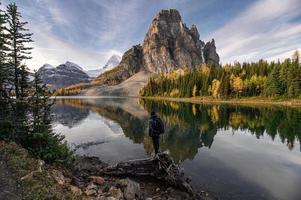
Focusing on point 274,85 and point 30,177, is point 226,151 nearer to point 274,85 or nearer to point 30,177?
point 30,177

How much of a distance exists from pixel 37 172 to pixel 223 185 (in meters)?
14.6

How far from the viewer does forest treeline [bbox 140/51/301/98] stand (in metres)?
104

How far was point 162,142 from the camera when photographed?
118 ft

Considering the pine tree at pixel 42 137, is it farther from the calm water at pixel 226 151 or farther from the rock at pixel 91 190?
the calm water at pixel 226 151

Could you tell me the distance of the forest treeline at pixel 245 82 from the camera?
104125 mm

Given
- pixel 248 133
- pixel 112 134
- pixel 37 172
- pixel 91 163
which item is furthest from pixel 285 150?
pixel 37 172

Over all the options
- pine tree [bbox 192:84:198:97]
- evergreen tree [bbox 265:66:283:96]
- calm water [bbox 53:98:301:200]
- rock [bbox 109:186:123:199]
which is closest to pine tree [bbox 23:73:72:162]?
rock [bbox 109:186:123:199]

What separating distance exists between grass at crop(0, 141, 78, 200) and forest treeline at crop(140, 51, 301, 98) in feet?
358

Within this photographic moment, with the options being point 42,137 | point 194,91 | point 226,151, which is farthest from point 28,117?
point 194,91

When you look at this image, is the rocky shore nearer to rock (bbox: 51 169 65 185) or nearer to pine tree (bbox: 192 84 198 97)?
rock (bbox: 51 169 65 185)

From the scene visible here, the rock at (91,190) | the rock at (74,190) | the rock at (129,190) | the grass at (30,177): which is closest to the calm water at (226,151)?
the rock at (129,190)

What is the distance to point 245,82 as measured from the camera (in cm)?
12575

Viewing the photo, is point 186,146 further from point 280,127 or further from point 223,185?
point 280,127

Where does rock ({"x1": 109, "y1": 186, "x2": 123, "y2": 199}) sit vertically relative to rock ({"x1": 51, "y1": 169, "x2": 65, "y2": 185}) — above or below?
below
